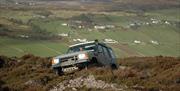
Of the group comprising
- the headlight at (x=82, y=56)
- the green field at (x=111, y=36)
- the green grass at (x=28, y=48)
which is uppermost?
the headlight at (x=82, y=56)

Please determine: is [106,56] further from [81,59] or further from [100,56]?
[81,59]

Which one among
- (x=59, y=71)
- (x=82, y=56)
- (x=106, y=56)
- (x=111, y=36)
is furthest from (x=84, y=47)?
(x=111, y=36)

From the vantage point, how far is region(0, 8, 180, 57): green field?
66.9 meters

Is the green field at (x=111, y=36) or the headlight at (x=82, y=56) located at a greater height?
the headlight at (x=82, y=56)

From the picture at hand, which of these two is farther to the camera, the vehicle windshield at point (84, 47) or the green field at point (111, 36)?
the green field at point (111, 36)

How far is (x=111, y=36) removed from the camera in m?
94.6

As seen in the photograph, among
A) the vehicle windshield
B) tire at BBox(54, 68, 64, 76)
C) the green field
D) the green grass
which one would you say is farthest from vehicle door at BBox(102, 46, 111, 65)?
the green grass

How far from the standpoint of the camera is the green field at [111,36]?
66875 mm

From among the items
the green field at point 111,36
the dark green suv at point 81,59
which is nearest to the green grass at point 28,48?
the green field at point 111,36

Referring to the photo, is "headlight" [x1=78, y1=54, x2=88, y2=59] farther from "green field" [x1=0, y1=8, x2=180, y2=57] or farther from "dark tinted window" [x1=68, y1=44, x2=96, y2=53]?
"green field" [x1=0, y1=8, x2=180, y2=57]

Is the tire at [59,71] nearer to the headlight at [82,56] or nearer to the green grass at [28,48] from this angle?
the headlight at [82,56]

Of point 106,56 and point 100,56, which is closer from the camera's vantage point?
point 100,56

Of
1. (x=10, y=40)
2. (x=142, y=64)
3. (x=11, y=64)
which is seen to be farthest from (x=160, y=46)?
(x=11, y=64)

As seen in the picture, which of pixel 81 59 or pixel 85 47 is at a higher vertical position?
pixel 81 59
